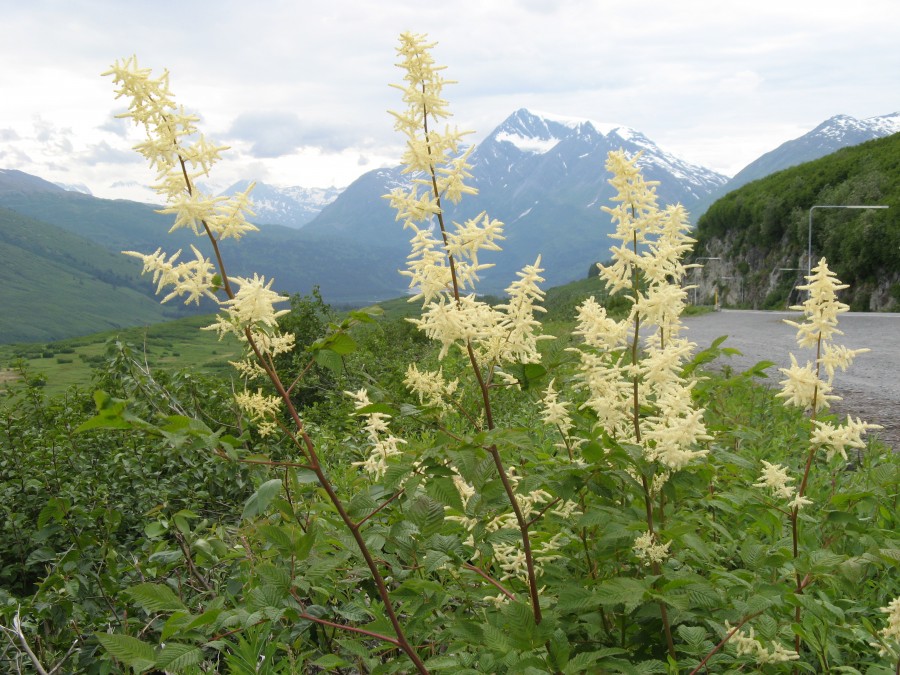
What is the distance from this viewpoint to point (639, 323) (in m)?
3.21

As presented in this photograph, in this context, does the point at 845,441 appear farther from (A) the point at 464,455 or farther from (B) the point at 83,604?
(B) the point at 83,604

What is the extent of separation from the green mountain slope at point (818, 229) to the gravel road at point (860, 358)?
931 inches

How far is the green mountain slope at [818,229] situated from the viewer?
53.1m

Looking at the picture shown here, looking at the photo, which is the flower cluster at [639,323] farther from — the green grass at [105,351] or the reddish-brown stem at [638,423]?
the green grass at [105,351]

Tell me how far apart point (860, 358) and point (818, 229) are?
175 feet

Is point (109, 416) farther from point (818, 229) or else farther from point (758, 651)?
point (818, 229)

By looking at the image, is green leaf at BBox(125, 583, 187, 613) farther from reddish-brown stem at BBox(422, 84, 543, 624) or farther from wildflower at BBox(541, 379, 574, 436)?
wildflower at BBox(541, 379, 574, 436)

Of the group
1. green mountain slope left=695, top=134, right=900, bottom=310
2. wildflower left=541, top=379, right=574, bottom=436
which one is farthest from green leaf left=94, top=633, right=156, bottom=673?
green mountain slope left=695, top=134, right=900, bottom=310

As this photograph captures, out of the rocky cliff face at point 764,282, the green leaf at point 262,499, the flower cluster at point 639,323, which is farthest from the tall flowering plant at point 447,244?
the rocky cliff face at point 764,282

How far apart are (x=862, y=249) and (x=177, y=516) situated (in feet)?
211

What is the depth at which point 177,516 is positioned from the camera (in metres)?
3.42

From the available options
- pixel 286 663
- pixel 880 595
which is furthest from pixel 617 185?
pixel 880 595

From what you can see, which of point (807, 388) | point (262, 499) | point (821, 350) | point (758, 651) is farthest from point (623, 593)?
point (821, 350)

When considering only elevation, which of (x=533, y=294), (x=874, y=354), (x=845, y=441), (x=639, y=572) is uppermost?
(x=533, y=294)
